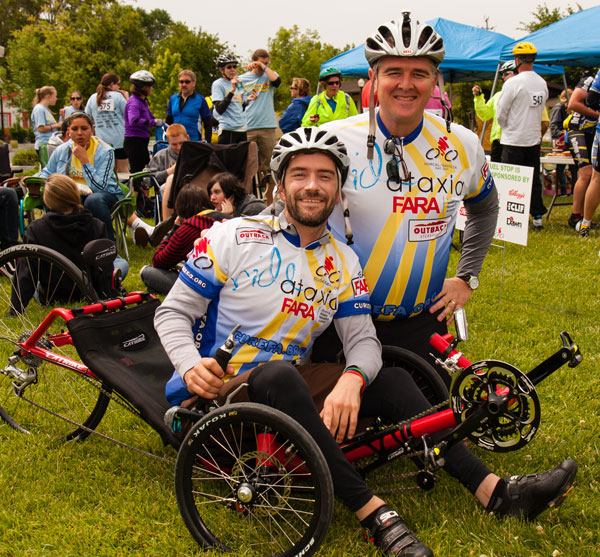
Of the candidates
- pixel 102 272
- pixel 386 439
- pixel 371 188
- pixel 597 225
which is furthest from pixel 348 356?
pixel 597 225

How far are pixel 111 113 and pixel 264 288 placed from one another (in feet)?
25.7

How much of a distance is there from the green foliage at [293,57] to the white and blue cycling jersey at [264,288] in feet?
140

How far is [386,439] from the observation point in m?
2.53

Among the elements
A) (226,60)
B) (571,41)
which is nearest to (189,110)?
(226,60)

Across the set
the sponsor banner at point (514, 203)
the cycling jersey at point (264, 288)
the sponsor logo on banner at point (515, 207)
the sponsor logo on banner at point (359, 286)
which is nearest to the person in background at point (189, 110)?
the sponsor banner at point (514, 203)

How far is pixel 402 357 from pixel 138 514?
52.0 inches

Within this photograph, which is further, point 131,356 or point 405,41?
point 131,356

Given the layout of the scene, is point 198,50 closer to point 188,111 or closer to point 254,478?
point 188,111

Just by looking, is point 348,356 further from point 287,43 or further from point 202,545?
point 287,43

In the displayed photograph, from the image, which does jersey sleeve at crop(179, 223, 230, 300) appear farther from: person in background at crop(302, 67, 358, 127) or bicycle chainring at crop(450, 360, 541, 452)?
person in background at crop(302, 67, 358, 127)

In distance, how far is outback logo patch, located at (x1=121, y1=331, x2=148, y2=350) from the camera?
3.14 metres

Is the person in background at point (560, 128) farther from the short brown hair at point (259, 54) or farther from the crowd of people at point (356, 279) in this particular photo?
the crowd of people at point (356, 279)

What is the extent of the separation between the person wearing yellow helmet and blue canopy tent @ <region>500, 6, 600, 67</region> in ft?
3.76

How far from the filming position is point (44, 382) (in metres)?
3.62
